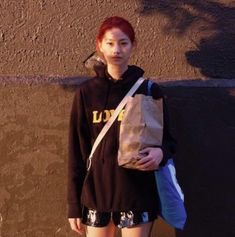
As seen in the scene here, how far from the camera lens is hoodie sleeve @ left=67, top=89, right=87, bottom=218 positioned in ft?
10.7

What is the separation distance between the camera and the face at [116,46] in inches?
121

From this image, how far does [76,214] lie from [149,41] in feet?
4.71

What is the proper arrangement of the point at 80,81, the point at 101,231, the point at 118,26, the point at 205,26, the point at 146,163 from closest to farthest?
the point at 146,163
the point at 118,26
the point at 101,231
the point at 80,81
the point at 205,26

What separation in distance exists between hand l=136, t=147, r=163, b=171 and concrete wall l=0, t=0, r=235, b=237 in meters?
0.96

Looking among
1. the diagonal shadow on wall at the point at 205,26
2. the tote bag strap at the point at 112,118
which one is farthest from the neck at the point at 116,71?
the diagonal shadow on wall at the point at 205,26

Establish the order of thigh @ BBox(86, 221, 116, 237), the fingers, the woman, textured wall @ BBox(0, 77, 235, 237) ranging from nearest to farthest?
the fingers → the woman → thigh @ BBox(86, 221, 116, 237) → textured wall @ BBox(0, 77, 235, 237)

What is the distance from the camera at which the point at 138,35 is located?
403cm

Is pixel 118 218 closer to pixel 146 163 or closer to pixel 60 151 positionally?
pixel 146 163

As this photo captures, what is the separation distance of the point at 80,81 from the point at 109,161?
96 centimetres

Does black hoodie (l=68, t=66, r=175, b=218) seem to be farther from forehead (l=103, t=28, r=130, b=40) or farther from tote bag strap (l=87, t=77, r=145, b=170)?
forehead (l=103, t=28, r=130, b=40)

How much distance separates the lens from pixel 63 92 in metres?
3.94

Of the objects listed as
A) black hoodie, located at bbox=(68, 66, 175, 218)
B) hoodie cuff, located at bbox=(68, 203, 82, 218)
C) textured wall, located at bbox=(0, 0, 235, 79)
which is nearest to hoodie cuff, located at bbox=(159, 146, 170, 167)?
black hoodie, located at bbox=(68, 66, 175, 218)

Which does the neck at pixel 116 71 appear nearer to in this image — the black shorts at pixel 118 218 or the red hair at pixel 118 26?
the red hair at pixel 118 26

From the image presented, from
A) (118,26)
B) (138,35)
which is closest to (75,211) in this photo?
(118,26)
